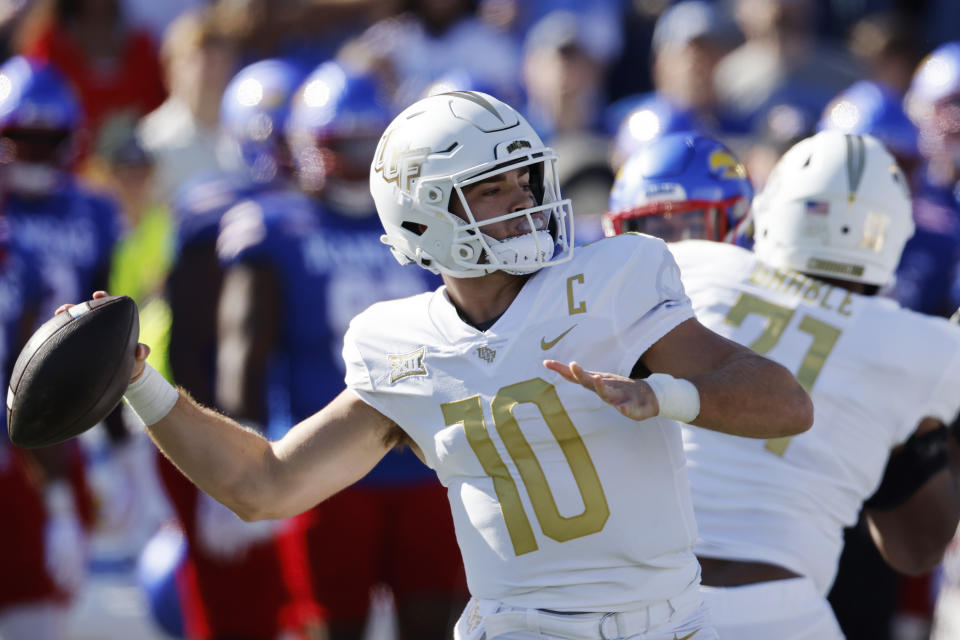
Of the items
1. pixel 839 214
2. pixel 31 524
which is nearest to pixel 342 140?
pixel 31 524

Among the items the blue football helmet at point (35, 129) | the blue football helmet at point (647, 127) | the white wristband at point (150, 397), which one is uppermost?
the white wristband at point (150, 397)

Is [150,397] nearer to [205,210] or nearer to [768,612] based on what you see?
[768,612]

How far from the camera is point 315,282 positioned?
19.0 ft

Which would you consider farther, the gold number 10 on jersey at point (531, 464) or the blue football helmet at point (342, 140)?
the blue football helmet at point (342, 140)

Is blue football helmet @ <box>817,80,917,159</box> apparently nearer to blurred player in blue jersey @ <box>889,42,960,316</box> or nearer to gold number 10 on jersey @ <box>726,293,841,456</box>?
blurred player in blue jersey @ <box>889,42,960,316</box>

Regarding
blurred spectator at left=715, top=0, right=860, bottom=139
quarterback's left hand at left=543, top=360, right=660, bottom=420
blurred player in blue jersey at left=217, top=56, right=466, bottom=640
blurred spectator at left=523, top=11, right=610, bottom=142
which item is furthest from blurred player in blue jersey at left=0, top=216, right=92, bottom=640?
blurred spectator at left=715, top=0, right=860, bottom=139

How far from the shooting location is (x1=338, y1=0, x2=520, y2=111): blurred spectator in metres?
8.58

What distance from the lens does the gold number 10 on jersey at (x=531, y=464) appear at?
2941 millimetres

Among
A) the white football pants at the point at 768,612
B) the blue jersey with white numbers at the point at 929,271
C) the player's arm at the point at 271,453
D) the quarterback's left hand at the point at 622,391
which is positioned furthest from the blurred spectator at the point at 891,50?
the quarterback's left hand at the point at 622,391

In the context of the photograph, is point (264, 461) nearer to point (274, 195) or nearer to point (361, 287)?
point (361, 287)

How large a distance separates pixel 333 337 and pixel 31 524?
1393 mm

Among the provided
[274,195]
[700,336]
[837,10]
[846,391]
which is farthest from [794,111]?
[700,336]

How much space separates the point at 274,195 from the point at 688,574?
3516mm

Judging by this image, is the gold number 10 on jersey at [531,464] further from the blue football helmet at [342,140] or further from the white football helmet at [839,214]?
the blue football helmet at [342,140]
